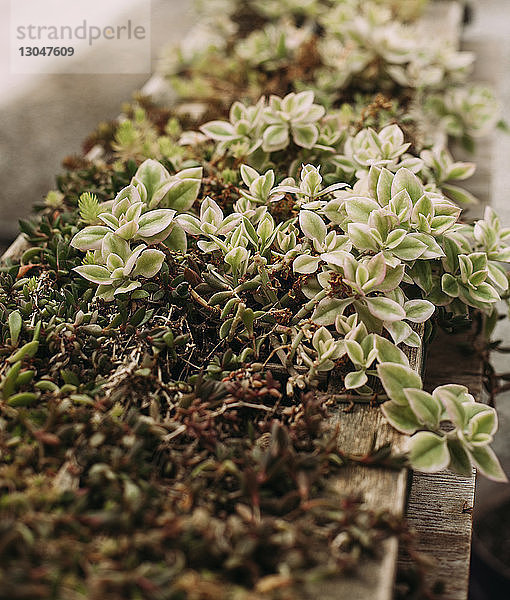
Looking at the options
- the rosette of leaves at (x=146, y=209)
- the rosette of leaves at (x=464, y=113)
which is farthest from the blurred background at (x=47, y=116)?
the rosette of leaves at (x=146, y=209)

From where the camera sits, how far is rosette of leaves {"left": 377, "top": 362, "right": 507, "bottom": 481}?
80 centimetres

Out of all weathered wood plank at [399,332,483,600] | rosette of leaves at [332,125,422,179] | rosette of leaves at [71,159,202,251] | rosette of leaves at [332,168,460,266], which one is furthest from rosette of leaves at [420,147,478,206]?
weathered wood plank at [399,332,483,600]

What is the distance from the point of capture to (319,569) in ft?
2.13

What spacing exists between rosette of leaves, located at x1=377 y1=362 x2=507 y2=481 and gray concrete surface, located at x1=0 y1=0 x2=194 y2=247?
142 cm

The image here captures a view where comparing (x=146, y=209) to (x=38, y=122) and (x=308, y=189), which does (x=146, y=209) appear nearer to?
(x=308, y=189)

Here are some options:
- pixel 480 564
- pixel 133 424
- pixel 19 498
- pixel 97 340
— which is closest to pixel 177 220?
pixel 97 340

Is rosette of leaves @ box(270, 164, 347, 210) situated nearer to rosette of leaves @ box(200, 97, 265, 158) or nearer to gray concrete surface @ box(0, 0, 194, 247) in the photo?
rosette of leaves @ box(200, 97, 265, 158)

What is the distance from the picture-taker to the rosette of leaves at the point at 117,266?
0.93 meters

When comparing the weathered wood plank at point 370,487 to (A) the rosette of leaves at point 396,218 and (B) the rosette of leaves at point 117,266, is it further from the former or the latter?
(B) the rosette of leaves at point 117,266

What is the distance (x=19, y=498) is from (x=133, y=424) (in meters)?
0.15

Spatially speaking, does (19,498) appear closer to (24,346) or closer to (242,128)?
(24,346)

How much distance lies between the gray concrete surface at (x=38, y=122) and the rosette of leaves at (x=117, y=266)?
1102 millimetres

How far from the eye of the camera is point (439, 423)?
83cm

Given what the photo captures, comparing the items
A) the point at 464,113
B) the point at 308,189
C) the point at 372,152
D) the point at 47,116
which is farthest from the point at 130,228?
the point at 47,116
